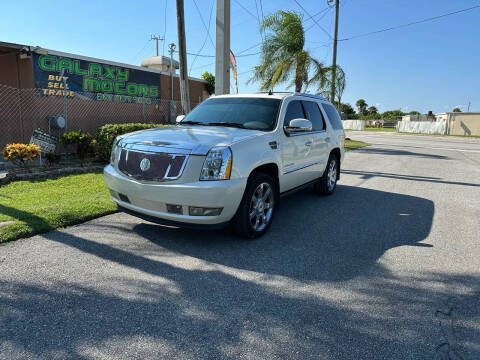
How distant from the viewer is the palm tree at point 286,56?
18.4 metres

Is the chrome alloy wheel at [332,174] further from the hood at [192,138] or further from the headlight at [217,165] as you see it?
the headlight at [217,165]

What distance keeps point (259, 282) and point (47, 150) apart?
7840 millimetres

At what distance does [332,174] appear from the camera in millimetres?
7410

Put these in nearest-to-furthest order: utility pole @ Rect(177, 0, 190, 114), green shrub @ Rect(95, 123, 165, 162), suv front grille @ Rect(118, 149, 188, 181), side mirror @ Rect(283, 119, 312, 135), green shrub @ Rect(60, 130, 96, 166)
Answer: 1. suv front grille @ Rect(118, 149, 188, 181)
2. side mirror @ Rect(283, 119, 312, 135)
3. green shrub @ Rect(60, 130, 96, 166)
4. green shrub @ Rect(95, 123, 165, 162)
5. utility pole @ Rect(177, 0, 190, 114)

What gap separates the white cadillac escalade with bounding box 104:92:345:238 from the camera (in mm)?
3898

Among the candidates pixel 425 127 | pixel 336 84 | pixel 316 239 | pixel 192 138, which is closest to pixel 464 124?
pixel 425 127

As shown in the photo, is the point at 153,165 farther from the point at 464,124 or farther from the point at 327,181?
the point at 464,124

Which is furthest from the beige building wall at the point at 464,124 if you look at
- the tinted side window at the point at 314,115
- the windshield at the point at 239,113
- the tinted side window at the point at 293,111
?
the windshield at the point at 239,113

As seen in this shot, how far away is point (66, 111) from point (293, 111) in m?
8.05

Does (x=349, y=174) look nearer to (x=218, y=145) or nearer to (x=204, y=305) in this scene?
(x=218, y=145)

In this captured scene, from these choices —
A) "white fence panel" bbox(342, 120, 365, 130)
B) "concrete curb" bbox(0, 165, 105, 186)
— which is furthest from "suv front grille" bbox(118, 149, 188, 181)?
"white fence panel" bbox(342, 120, 365, 130)

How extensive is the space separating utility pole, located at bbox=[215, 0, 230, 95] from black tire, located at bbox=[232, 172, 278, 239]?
6.18 meters

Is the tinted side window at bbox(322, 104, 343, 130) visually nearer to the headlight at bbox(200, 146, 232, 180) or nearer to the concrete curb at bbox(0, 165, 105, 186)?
the headlight at bbox(200, 146, 232, 180)

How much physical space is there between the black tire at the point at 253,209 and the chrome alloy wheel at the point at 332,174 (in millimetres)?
2723
